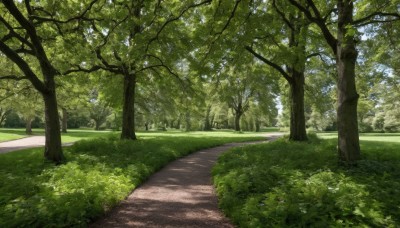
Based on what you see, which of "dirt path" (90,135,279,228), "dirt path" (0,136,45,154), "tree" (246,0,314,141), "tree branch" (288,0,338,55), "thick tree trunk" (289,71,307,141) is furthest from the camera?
"dirt path" (0,136,45,154)

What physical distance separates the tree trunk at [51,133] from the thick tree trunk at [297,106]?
13399 millimetres

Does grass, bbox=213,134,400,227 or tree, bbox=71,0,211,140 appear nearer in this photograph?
grass, bbox=213,134,400,227

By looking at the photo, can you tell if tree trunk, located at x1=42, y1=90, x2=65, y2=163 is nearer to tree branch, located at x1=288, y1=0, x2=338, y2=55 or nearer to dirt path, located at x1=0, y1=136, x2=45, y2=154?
dirt path, located at x1=0, y1=136, x2=45, y2=154

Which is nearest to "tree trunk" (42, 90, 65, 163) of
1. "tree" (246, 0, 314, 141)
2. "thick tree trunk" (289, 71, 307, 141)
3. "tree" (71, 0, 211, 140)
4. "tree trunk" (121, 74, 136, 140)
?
"tree" (71, 0, 211, 140)

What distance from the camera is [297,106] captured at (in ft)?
62.5

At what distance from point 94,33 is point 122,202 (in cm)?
1265

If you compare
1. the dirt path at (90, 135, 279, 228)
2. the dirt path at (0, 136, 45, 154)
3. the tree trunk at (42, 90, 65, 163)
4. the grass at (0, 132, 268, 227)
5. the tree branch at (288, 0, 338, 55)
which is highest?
the tree branch at (288, 0, 338, 55)

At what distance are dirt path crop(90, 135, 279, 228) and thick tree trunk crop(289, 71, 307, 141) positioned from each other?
386 inches

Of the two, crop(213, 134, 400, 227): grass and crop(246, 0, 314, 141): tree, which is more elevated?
crop(246, 0, 314, 141): tree

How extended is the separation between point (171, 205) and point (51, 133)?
24.9 ft

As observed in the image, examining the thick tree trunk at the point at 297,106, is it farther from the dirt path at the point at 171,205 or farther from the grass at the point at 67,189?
the dirt path at the point at 171,205

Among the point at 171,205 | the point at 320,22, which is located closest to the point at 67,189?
the point at 171,205

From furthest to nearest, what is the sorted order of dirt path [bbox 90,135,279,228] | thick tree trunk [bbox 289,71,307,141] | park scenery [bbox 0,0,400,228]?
thick tree trunk [bbox 289,71,307,141]
dirt path [bbox 90,135,279,228]
park scenery [bbox 0,0,400,228]

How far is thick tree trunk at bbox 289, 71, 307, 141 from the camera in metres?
19.1
